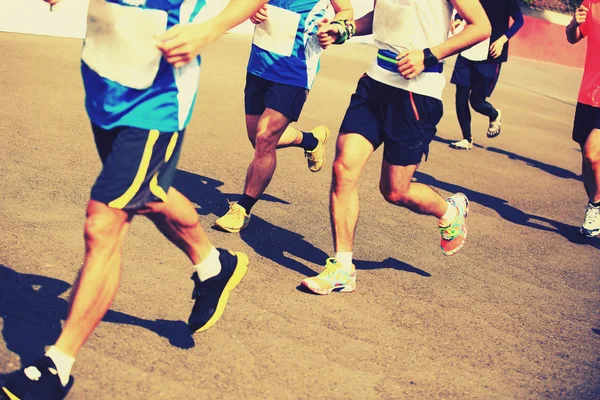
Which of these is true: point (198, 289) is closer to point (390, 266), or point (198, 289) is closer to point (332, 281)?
point (332, 281)

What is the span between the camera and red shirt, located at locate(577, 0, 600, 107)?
21.2 feet

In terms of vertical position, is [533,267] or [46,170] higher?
[533,267]

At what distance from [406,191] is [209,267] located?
5.13ft

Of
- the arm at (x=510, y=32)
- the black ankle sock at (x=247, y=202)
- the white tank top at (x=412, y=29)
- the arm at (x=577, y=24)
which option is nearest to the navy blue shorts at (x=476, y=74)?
the arm at (x=510, y=32)

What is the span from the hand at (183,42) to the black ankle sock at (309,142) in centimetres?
316

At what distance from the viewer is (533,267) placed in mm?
5816

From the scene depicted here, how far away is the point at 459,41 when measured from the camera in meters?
4.54

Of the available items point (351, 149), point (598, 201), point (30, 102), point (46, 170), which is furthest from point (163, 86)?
point (30, 102)

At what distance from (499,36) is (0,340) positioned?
6839mm

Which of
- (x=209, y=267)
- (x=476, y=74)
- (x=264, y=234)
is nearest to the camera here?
(x=209, y=267)

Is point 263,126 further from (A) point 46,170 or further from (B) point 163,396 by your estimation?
(B) point 163,396

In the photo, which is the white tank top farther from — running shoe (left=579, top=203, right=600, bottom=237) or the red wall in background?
the red wall in background

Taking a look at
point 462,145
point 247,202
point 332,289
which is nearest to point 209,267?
point 332,289

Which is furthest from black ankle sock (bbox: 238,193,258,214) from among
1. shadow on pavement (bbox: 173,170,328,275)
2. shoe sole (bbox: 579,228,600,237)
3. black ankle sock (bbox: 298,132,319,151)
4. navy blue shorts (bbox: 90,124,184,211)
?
shoe sole (bbox: 579,228,600,237)
